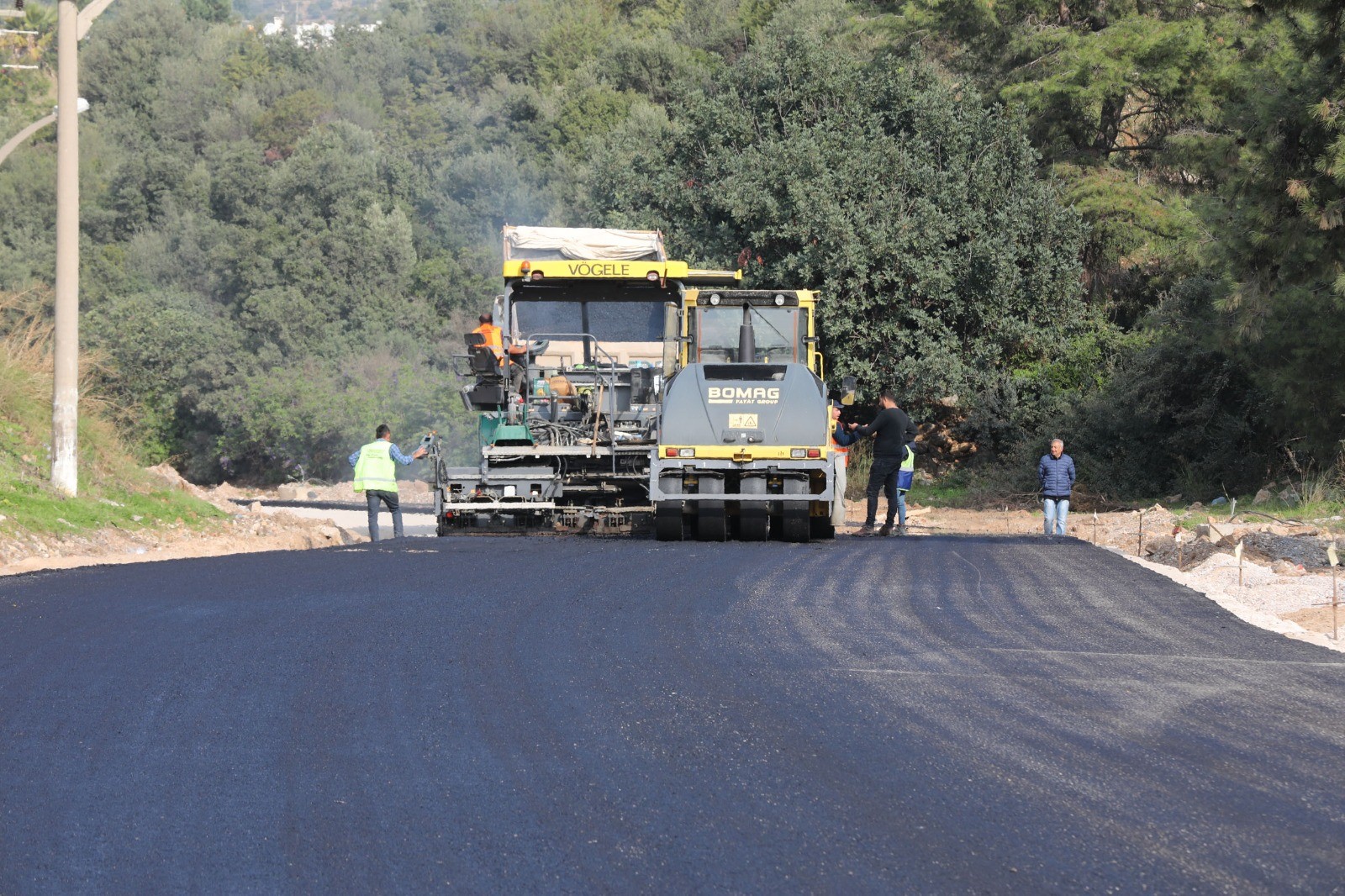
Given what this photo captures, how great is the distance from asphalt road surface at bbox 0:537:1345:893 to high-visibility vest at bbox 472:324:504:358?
6696 mm

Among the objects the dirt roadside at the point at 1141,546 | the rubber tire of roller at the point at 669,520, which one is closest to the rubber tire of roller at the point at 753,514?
the rubber tire of roller at the point at 669,520

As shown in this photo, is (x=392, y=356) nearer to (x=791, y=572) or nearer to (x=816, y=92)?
(x=816, y=92)

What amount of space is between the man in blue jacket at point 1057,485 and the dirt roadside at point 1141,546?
542mm

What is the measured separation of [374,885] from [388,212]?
62.9 m

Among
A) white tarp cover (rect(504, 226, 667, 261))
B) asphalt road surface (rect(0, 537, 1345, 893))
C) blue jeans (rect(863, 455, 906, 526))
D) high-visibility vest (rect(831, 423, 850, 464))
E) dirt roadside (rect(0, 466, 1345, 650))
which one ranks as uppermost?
white tarp cover (rect(504, 226, 667, 261))

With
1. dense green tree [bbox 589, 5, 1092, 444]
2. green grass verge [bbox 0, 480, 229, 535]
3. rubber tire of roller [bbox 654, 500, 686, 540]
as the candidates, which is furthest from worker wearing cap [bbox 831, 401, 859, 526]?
dense green tree [bbox 589, 5, 1092, 444]

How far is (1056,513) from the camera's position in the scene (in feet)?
64.7

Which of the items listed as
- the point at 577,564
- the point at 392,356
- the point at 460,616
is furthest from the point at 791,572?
the point at 392,356

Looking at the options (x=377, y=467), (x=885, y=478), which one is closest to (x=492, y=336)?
(x=377, y=467)

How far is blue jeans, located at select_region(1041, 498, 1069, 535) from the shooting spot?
64.2 feet

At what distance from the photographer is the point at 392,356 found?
56875mm

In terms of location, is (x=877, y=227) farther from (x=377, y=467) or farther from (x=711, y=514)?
(x=711, y=514)

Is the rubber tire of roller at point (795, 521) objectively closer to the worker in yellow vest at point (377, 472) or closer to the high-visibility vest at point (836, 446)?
the high-visibility vest at point (836, 446)

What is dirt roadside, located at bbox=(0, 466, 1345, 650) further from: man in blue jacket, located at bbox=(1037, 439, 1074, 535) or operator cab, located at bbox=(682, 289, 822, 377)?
operator cab, located at bbox=(682, 289, 822, 377)
